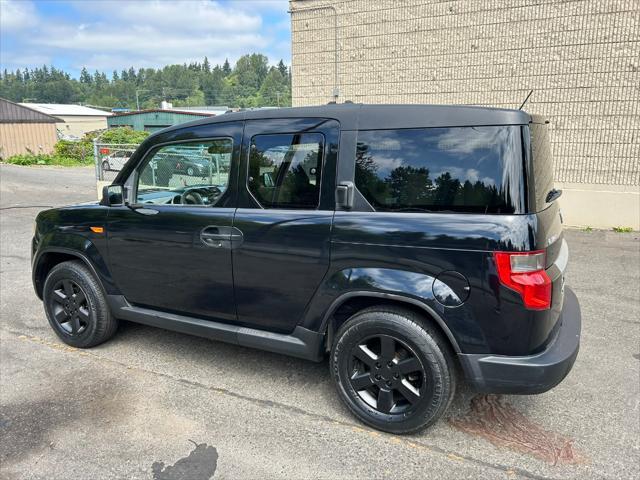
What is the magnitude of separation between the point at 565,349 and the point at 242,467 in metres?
1.95

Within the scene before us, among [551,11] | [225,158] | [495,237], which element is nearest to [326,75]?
[551,11]

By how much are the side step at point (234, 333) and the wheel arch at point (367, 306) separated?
0.11 metres

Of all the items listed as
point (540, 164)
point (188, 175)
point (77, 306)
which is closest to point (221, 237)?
point (188, 175)

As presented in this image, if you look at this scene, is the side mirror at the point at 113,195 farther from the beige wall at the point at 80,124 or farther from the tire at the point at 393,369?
the beige wall at the point at 80,124

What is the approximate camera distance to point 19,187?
17.6m

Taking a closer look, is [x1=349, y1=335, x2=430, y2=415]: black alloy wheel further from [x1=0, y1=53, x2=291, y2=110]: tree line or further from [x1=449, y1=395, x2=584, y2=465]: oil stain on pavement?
[x1=0, y1=53, x2=291, y2=110]: tree line

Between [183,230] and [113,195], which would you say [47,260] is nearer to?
[113,195]

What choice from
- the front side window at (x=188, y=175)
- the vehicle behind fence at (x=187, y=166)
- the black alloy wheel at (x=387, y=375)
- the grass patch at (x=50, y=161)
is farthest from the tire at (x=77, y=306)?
the grass patch at (x=50, y=161)

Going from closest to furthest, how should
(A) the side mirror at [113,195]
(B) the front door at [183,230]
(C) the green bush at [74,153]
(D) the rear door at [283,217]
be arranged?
(D) the rear door at [283,217] → (B) the front door at [183,230] → (A) the side mirror at [113,195] → (C) the green bush at [74,153]

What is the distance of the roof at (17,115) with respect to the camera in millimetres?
38250

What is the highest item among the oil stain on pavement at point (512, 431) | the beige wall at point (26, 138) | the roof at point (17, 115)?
the roof at point (17, 115)

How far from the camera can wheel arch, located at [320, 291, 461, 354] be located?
265 centimetres

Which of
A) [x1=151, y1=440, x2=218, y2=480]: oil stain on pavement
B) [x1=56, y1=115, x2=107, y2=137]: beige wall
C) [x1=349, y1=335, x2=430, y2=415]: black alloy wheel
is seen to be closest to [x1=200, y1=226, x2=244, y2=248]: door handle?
[x1=349, y1=335, x2=430, y2=415]: black alloy wheel

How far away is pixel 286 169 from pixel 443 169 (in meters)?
1.03
